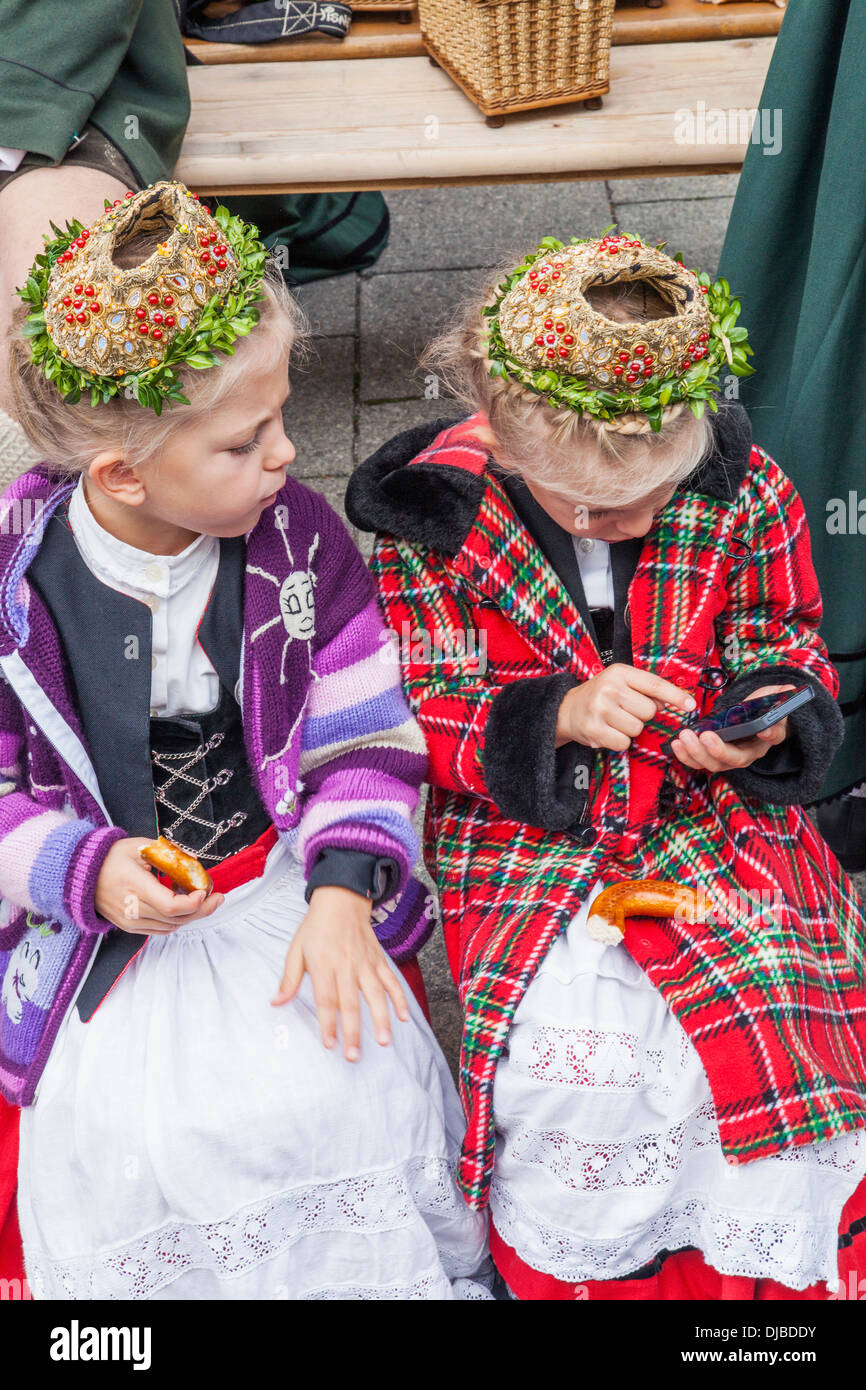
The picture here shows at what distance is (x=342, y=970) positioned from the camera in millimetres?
1548

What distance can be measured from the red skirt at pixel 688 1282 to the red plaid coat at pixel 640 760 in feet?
0.51

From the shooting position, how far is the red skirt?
1629 millimetres

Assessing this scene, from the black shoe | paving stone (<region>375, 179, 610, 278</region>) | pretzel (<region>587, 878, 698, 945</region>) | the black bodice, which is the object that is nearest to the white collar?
the black bodice

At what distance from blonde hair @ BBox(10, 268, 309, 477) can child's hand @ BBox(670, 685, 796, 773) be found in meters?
0.70

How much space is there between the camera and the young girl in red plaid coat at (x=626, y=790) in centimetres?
151

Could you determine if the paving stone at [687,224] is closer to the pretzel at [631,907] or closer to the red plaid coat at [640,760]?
the red plaid coat at [640,760]

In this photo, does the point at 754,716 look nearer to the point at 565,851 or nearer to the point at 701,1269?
the point at 565,851

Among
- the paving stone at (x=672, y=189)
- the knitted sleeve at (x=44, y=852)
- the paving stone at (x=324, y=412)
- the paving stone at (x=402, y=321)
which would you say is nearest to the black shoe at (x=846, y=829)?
the knitted sleeve at (x=44, y=852)

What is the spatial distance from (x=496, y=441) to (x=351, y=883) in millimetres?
593

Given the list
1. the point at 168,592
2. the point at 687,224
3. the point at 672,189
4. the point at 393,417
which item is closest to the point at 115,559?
the point at 168,592

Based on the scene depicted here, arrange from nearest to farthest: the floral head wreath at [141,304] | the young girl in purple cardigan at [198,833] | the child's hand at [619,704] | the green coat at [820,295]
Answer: the floral head wreath at [141,304] < the young girl in purple cardigan at [198,833] < the child's hand at [619,704] < the green coat at [820,295]

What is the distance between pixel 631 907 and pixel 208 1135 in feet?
1.94

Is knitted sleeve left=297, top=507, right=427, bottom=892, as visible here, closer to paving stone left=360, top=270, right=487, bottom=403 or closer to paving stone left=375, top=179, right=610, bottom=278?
paving stone left=360, top=270, right=487, bottom=403

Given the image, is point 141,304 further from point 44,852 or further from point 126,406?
point 44,852
